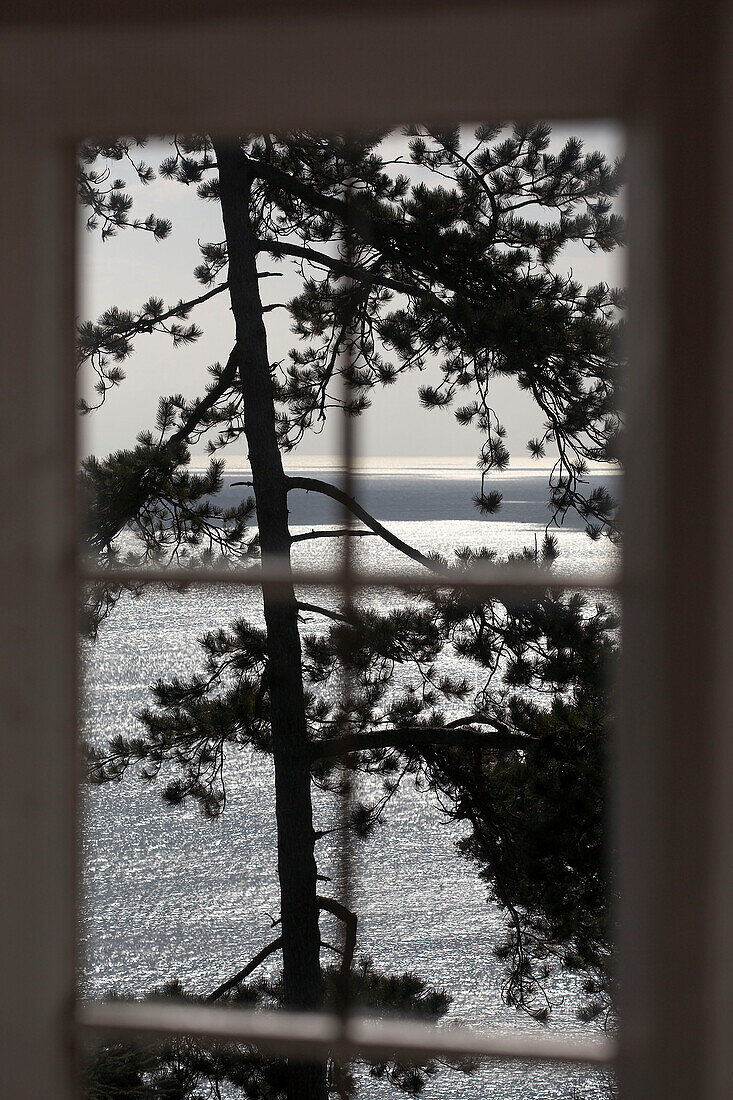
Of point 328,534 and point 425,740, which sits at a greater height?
point 328,534

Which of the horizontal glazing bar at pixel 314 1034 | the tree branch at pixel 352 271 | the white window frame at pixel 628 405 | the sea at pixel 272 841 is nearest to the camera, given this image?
the white window frame at pixel 628 405

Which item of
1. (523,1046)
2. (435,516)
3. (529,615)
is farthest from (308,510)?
(523,1046)

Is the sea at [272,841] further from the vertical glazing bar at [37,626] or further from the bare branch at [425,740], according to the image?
the vertical glazing bar at [37,626]

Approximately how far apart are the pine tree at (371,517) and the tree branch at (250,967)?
0.5 inches

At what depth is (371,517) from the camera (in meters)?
1.32

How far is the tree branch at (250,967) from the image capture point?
1.38 m

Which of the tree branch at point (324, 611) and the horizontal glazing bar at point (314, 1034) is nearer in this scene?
the horizontal glazing bar at point (314, 1034)

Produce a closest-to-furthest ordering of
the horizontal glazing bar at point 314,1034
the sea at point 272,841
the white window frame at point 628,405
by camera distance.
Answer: the white window frame at point 628,405 → the horizontal glazing bar at point 314,1034 → the sea at point 272,841

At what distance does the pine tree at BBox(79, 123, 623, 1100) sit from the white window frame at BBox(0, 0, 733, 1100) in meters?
0.37

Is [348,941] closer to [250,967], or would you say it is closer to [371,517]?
[250,967]

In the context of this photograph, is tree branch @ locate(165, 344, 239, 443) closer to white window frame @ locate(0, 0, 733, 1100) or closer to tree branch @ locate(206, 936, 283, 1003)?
white window frame @ locate(0, 0, 733, 1100)

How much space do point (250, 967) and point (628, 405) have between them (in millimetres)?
1089

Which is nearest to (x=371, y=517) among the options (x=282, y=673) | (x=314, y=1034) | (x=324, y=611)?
(x=324, y=611)

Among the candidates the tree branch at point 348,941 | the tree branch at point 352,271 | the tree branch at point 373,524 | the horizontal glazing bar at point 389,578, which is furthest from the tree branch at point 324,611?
the tree branch at point 352,271
